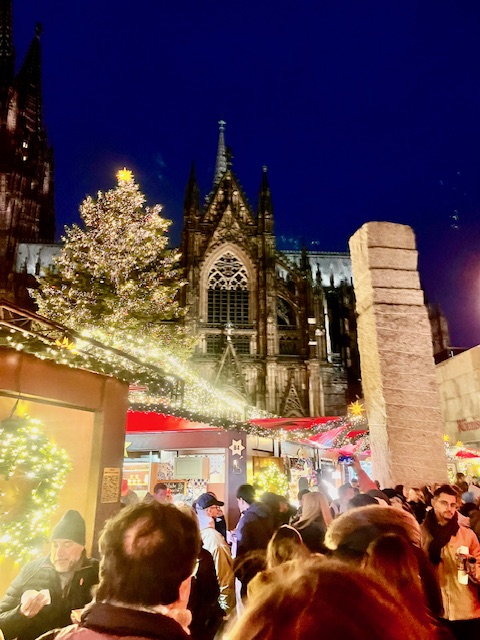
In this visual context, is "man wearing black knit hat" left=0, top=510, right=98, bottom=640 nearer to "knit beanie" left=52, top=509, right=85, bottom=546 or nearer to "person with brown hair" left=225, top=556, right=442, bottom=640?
"knit beanie" left=52, top=509, right=85, bottom=546

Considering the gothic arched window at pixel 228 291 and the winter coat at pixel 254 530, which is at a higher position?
the gothic arched window at pixel 228 291

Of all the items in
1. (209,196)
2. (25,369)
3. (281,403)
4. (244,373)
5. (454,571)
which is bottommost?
(454,571)

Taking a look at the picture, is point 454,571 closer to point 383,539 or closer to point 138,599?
point 383,539

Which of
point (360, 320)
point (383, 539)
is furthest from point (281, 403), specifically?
point (383, 539)

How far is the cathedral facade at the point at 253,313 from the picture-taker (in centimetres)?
3041

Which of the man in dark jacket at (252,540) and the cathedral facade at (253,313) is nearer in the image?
the man in dark jacket at (252,540)

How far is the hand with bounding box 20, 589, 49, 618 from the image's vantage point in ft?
9.18

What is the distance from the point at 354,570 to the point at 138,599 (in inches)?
33.2

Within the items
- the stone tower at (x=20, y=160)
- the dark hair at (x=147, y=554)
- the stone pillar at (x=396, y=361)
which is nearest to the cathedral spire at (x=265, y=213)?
the stone tower at (x=20, y=160)

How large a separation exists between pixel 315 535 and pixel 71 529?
239 centimetres

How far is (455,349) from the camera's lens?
1448 inches

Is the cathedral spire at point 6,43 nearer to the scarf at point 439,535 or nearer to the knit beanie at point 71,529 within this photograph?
the knit beanie at point 71,529

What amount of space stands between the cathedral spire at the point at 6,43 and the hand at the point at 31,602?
57.7m

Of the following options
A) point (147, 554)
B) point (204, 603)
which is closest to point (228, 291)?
point (204, 603)
